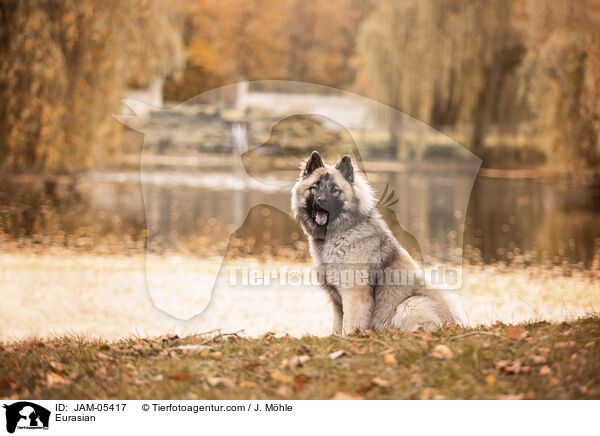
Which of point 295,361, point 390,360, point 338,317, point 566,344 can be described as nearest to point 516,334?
point 566,344

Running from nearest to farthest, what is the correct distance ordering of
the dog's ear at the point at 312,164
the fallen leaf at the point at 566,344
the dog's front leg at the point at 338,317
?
the fallen leaf at the point at 566,344
the dog's ear at the point at 312,164
the dog's front leg at the point at 338,317

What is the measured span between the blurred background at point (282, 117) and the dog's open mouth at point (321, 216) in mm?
1628

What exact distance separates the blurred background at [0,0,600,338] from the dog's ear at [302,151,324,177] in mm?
1707

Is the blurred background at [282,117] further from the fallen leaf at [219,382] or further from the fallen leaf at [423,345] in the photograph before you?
the fallen leaf at [219,382]

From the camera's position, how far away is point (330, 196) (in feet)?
11.0

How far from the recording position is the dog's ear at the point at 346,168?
3.29 m

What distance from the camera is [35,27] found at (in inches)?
254

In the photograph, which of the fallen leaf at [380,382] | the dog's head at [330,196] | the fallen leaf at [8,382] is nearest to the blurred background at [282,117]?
the dog's head at [330,196]

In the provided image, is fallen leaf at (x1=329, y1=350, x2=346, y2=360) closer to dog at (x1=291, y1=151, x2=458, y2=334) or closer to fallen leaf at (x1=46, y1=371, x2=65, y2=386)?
dog at (x1=291, y1=151, x2=458, y2=334)

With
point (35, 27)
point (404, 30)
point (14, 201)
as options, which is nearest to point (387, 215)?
point (35, 27)

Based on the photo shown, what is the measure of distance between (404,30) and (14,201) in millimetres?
6776

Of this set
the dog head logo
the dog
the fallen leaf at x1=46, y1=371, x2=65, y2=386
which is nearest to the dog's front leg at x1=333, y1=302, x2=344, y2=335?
the dog

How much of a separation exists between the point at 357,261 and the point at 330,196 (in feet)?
1.29

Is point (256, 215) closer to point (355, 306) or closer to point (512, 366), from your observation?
point (355, 306)
